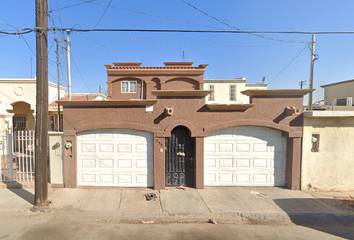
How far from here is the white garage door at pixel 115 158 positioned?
708 centimetres

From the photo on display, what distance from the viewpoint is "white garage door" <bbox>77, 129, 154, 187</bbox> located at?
7082 mm

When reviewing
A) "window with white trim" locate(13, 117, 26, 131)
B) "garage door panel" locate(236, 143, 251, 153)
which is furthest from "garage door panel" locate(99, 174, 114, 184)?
"window with white trim" locate(13, 117, 26, 131)

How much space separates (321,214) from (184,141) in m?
4.77

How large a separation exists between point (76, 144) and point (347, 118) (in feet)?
33.9

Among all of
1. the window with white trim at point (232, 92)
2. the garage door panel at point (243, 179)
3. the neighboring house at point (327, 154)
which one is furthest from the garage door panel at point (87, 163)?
the window with white trim at point (232, 92)

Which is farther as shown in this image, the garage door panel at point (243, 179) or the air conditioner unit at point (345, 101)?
the air conditioner unit at point (345, 101)

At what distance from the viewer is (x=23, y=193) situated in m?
6.42

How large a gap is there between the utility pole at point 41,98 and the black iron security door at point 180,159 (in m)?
4.01

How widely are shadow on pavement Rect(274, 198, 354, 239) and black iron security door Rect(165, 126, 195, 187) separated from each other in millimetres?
3139

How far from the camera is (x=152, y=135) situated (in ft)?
23.2

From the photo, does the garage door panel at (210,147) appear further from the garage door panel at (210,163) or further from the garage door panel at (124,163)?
the garage door panel at (124,163)

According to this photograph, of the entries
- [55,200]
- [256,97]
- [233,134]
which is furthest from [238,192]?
[55,200]

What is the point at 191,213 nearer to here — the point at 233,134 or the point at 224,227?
the point at 224,227

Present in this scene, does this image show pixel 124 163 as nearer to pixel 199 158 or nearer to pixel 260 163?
pixel 199 158
